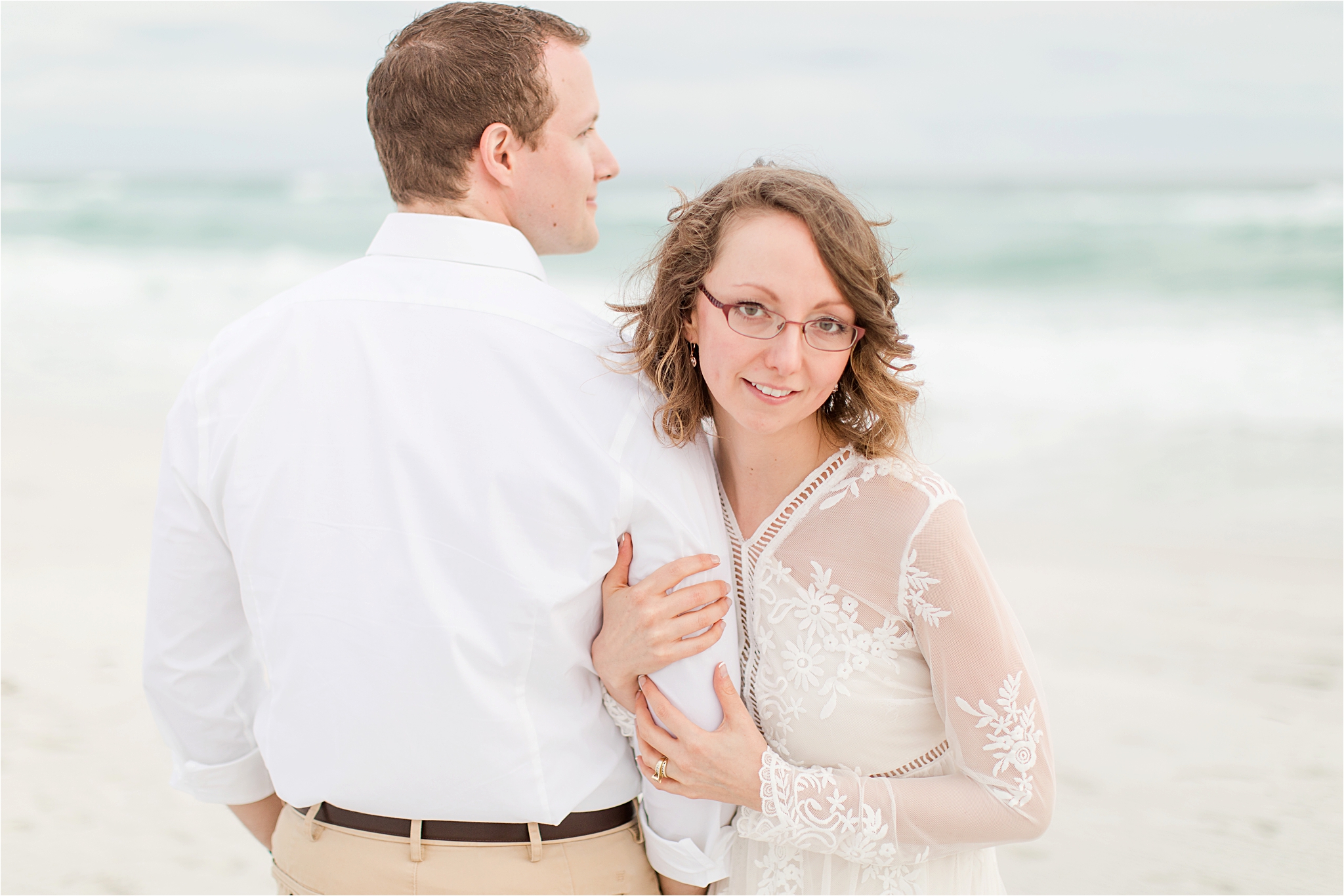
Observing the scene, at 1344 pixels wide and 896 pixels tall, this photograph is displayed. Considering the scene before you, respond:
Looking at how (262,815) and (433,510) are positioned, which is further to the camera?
(262,815)

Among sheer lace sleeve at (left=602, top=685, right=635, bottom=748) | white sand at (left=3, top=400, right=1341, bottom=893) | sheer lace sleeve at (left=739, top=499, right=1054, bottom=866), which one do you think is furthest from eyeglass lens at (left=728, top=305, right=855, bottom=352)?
white sand at (left=3, top=400, right=1341, bottom=893)

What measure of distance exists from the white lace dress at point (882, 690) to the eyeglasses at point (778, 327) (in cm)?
24

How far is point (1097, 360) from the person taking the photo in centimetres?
1092

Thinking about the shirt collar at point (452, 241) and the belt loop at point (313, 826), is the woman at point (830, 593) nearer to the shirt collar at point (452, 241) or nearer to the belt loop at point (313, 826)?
the shirt collar at point (452, 241)

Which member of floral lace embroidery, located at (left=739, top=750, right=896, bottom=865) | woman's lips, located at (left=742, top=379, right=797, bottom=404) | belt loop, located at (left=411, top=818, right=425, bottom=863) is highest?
woman's lips, located at (left=742, top=379, right=797, bottom=404)

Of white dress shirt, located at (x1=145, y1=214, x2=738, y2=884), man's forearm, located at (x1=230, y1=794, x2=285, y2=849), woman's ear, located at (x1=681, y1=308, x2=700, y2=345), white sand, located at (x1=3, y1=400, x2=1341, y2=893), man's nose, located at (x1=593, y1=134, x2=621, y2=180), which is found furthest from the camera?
white sand, located at (x1=3, y1=400, x2=1341, y2=893)

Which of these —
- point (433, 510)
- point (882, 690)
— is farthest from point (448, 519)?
point (882, 690)

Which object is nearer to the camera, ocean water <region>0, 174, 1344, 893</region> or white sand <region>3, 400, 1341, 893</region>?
white sand <region>3, 400, 1341, 893</region>

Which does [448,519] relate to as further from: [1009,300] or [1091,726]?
[1009,300]

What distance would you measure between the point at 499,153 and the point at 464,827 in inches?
48.5

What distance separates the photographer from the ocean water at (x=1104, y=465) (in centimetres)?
388

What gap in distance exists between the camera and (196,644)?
6.34 ft

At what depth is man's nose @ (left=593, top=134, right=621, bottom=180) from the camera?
2051mm

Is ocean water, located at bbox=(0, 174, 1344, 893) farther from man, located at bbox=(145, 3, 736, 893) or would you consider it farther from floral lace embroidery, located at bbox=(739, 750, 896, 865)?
floral lace embroidery, located at bbox=(739, 750, 896, 865)
